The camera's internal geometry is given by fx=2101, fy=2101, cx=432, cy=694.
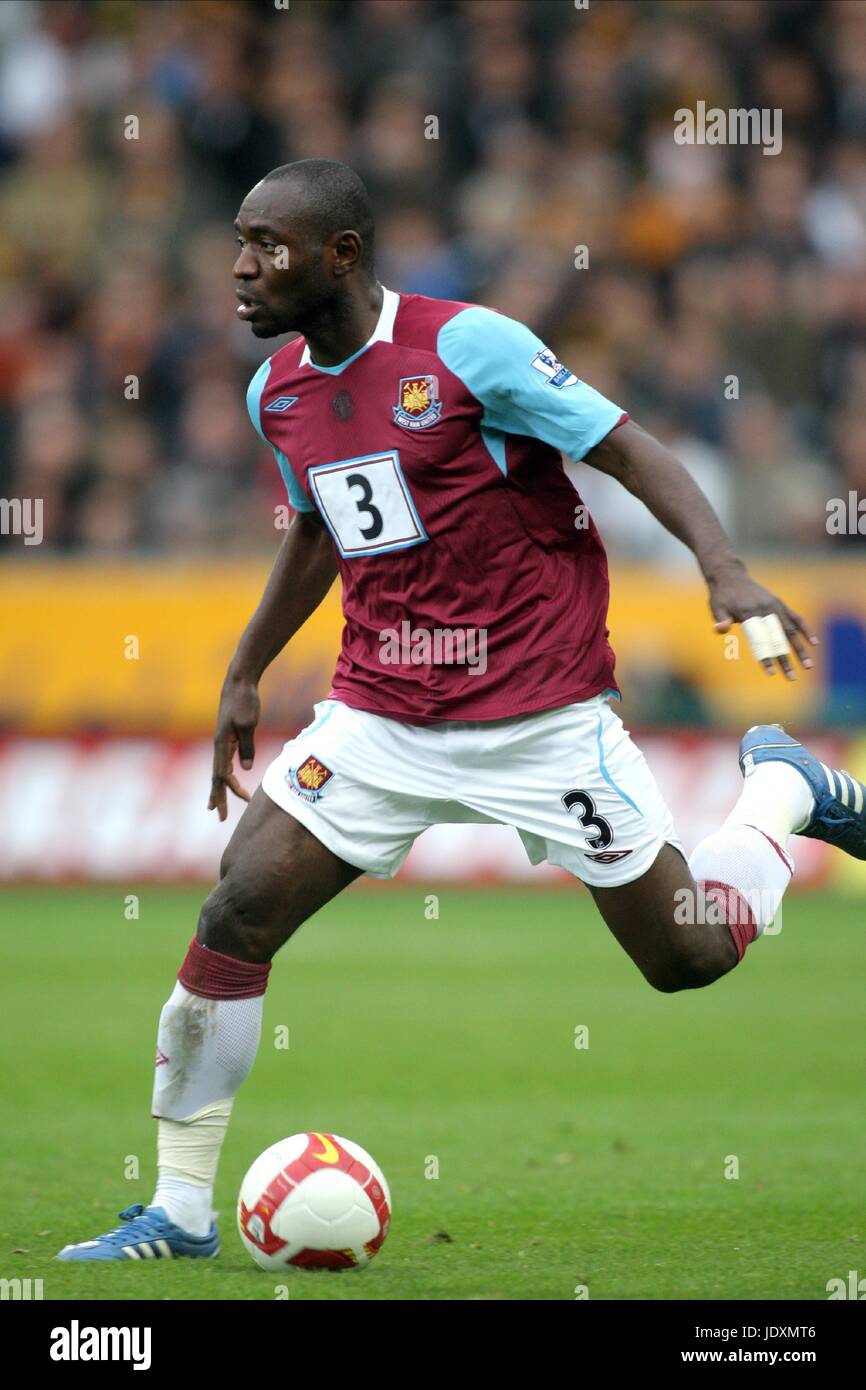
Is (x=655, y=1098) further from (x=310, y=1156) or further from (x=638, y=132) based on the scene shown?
(x=638, y=132)

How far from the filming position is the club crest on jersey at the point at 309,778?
5.25 m

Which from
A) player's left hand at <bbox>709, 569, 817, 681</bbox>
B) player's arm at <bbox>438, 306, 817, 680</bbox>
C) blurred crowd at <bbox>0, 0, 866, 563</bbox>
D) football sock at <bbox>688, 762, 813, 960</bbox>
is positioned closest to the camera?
player's left hand at <bbox>709, 569, 817, 681</bbox>

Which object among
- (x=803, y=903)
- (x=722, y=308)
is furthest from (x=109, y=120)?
(x=803, y=903)

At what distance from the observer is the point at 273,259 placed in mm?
5090

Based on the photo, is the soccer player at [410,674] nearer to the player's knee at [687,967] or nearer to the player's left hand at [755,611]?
the player's knee at [687,967]

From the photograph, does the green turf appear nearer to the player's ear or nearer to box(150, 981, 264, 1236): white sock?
box(150, 981, 264, 1236): white sock

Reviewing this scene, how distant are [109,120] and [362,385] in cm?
1247

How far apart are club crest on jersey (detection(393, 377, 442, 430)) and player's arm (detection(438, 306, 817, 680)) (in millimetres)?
80

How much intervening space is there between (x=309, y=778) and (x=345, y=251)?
4.30 feet

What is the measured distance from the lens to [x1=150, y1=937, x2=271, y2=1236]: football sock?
5234 mm

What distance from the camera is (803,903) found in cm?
1331

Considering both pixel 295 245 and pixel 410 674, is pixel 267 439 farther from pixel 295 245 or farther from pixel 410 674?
pixel 410 674

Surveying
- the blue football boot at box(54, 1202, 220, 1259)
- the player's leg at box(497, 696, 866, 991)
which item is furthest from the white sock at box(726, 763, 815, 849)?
the blue football boot at box(54, 1202, 220, 1259)

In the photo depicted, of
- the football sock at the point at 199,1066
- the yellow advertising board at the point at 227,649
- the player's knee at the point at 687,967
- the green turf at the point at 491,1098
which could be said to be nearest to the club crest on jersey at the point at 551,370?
the player's knee at the point at 687,967
